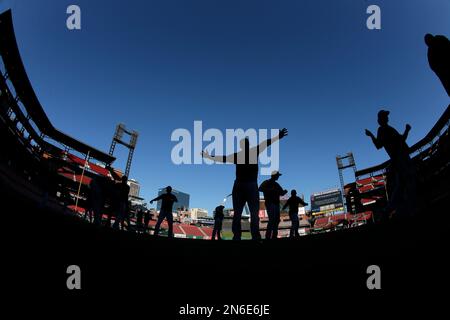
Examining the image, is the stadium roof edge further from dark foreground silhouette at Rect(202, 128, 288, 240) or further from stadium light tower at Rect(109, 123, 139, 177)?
stadium light tower at Rect(109, 123, 139, 177)

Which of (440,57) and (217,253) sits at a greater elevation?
(440,57)

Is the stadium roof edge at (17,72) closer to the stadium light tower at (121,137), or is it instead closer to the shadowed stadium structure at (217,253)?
the shadowed stadium structure at (217,253)

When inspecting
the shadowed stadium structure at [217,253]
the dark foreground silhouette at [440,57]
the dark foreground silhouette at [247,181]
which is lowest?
the shadowed stadium structure at [217,253]

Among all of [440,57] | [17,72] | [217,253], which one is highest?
[17,72]

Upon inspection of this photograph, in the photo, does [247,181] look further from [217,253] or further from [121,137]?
[121,137]

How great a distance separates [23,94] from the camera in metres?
8.93

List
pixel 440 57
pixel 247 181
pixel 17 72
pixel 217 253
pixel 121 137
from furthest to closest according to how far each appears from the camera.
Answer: pixel 121 137, pixel 17 72, pixel 247 181, pixel 440 57, pixel 217 253

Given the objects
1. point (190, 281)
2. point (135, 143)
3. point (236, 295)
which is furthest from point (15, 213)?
point (135, 143)

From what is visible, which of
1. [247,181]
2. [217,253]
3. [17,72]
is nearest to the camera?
[217,253]

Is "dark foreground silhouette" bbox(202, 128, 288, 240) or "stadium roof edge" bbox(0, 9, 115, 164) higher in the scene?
"stadium roof edge" bbox(0, 9, 115, 164)

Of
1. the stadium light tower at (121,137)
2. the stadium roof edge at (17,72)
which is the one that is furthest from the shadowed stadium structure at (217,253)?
the stadium light tower at (121,137)

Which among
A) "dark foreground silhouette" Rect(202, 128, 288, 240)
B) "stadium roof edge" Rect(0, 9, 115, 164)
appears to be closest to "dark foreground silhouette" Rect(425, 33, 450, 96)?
"dark foreground silhouette" Rect(202, 128, 288, 240)

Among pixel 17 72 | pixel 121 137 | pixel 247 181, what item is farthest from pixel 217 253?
pixel 121 137
